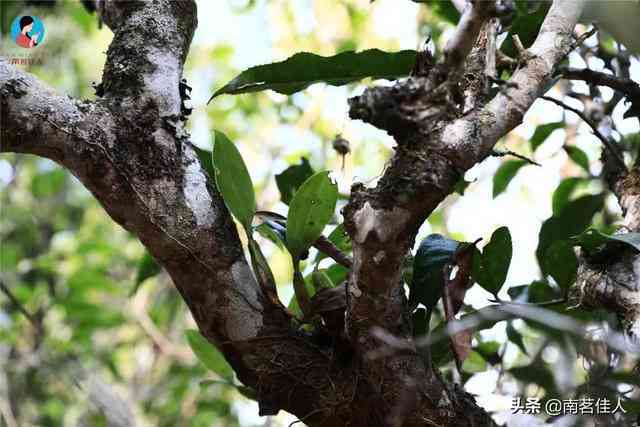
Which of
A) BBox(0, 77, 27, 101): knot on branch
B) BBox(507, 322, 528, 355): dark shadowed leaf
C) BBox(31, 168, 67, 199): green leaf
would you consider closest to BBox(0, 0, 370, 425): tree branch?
BBox(0, 77, 27, 101): knot on branch

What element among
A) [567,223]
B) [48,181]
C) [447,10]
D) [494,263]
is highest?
[48,181]

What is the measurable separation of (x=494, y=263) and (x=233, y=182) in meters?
0.27

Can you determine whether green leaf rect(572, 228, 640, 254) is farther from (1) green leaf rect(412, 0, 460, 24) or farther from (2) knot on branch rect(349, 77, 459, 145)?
(1) green leaf rect(412, 0, 460, 24)

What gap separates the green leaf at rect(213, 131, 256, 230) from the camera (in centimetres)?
64

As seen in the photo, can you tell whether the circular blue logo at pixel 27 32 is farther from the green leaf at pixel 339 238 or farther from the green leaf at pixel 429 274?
the green leaf at pixel 429 274

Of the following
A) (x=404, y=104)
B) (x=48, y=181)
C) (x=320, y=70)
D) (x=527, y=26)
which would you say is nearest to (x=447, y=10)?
(x=527, y=26)

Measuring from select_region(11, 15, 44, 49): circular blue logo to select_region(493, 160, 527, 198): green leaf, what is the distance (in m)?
0.68

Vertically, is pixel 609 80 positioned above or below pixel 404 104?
above

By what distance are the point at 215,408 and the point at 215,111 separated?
33.9 inches

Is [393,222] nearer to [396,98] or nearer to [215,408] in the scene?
[396,98]

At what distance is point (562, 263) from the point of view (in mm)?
752

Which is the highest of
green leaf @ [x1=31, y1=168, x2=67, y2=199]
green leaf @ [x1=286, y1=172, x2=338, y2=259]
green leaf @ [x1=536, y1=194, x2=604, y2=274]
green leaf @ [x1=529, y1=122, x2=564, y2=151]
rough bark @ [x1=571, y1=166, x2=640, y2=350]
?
green leaf @ [x1=31, y1=168, x2=67, y2=199]

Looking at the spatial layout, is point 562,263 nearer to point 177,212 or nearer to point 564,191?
point 564,191

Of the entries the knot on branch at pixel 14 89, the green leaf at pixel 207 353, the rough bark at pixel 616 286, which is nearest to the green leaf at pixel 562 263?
the rough bark at pixel 616 286
